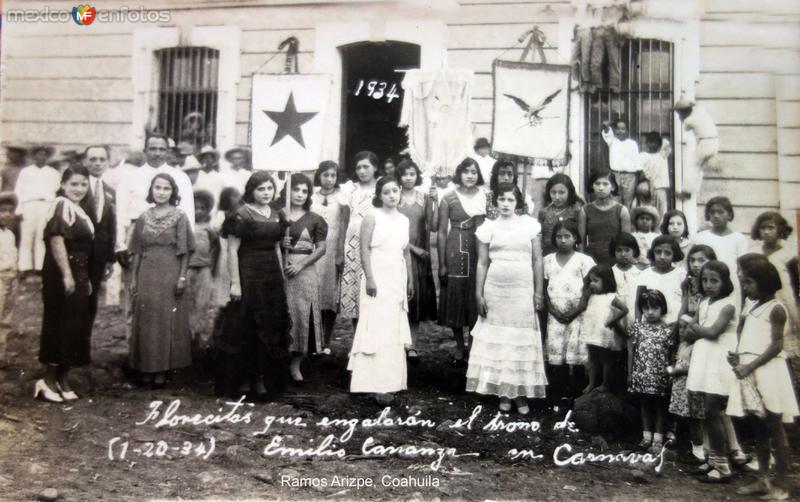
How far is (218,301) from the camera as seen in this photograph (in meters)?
5.29

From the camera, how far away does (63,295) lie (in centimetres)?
418

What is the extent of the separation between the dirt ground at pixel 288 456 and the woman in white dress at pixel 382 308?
19 centimetres

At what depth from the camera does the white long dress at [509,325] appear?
394 cm

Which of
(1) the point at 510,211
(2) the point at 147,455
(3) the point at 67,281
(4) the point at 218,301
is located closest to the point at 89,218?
(3) the point at 67,281

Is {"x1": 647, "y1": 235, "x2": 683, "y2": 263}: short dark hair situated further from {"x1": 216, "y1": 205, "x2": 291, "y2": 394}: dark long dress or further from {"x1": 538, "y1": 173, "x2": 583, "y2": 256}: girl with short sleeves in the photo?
{"x1": 216, "y1": 205, "x2": 291, "y2": 394}: dark long dress

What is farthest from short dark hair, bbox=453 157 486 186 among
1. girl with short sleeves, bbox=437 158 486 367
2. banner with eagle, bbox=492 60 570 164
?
banner with eagle, bbox=492 60 570 164

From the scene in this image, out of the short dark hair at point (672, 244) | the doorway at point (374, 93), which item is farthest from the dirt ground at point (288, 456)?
the doorway at point (374, 93)

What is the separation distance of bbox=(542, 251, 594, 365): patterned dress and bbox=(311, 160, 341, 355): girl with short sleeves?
64.9 inches

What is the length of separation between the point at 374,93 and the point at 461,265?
1541 millimetres

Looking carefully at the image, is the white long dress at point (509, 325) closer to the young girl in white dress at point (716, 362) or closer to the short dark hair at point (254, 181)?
the young girl in white dress at point (716, 362)

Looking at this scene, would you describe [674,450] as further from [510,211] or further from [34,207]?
[34,207]

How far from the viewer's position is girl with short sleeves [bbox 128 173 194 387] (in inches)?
170

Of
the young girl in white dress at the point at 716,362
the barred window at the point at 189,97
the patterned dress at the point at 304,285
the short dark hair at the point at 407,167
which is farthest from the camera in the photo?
the barred window at the point at 189,97

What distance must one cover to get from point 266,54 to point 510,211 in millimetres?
2522
